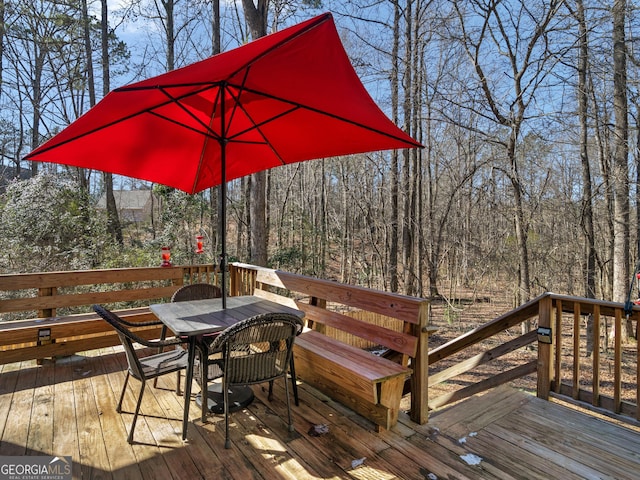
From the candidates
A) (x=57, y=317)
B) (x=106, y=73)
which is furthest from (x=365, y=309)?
(x=106, y=73)

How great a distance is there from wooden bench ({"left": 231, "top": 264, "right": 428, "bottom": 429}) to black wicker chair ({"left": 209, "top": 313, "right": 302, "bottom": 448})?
490mm

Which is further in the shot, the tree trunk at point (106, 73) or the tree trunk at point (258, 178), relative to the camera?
the tree trunk at point (106, 73)

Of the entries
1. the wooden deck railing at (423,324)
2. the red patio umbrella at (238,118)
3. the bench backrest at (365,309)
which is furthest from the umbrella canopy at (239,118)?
the wooden deck railing at (423,324)

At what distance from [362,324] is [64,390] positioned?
2585mm

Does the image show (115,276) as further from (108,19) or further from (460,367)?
(108,19)

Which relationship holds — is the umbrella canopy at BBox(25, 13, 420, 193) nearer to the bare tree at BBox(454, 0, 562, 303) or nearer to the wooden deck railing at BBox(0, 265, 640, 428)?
the wooden deck railing at BBox(0, 265, 640, 428)

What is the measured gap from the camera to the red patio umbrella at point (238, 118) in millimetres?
2145

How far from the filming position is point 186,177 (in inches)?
145

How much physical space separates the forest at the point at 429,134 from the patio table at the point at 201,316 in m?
2.87

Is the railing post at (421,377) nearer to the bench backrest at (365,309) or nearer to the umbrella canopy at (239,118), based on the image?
the bench backrest at (365,309)

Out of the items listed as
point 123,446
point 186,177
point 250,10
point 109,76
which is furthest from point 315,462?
point 109,76

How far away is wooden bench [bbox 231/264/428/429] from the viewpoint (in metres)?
2.45

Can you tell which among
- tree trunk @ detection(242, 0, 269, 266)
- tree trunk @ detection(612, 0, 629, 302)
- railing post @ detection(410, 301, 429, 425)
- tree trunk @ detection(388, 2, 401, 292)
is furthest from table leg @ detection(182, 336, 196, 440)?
tree trunk @ detection(612, 0, 629, 302)

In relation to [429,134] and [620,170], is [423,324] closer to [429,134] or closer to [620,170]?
[620,170]
